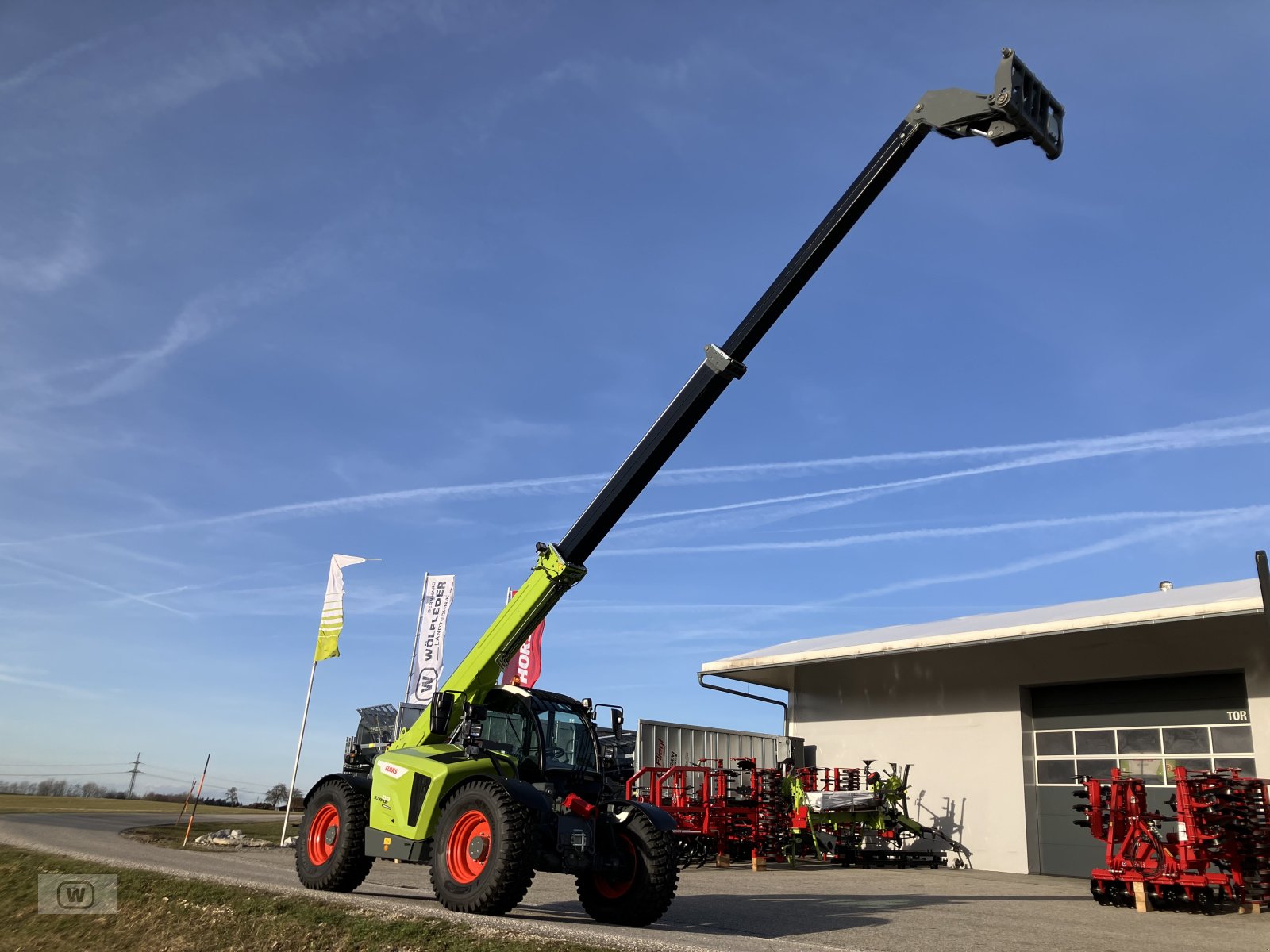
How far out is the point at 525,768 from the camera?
9.72 meters

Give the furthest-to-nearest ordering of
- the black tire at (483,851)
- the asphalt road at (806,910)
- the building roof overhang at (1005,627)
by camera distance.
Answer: the building roof overhang at (1005,627) < the black tire at (483,851) < the asphalt road at (806,910)

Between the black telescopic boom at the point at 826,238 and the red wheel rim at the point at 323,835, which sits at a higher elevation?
the black telescopic boom at the point at 826,238

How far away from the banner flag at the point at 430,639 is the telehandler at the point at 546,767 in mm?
11606

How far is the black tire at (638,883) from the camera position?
29.9 ft

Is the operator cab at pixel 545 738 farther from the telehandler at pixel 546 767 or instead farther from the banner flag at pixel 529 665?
the banner flag at pixel 529 665

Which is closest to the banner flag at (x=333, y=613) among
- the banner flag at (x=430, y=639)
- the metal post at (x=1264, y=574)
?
the banner flag at (x=430, y=639)

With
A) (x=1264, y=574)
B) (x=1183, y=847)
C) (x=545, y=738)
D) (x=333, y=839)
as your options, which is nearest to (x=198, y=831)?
(x=333, y=839)

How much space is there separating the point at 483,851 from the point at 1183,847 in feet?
32.5

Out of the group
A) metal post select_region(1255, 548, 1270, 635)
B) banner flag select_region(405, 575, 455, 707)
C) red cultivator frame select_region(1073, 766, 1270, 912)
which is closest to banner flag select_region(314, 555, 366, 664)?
banner flag select_region(405, 575, 455, 707)

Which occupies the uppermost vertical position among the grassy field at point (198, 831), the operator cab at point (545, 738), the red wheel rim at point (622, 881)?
the operator cab at point (545, 738)

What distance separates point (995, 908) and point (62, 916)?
36.4 ft

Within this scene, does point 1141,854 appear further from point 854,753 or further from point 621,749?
point 854,753

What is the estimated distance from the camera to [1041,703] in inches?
805

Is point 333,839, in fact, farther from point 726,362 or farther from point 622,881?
point 726,362
